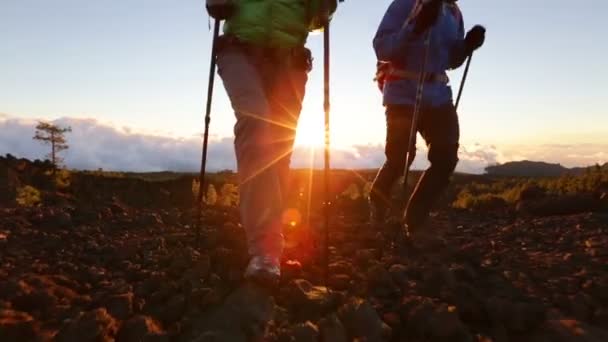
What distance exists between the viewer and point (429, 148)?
6223mm

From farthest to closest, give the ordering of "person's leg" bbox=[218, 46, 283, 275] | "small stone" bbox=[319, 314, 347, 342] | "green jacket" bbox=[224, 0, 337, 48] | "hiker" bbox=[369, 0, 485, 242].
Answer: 1. "hiker" bbox=[369, 0, 485, 242]
2. "green jacket" bbox=[224, 0, 337, 48]
3. "person's leg" bbox=[218, 46, 283, 275]
4. "small stone" bbox=[319, 314, 347, 342]

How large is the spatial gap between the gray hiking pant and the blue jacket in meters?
1.68

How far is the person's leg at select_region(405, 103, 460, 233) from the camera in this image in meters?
6.12

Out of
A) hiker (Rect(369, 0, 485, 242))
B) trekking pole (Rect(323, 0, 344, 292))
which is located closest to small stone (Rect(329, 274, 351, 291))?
trekking pole (Rect(323, 0, 344, 292))

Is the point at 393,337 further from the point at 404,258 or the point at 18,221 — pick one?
the point at 18,221

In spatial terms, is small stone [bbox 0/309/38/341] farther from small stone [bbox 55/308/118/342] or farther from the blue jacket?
the blue jacket

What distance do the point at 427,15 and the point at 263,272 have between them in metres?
3.07

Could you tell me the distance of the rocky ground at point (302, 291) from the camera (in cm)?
339

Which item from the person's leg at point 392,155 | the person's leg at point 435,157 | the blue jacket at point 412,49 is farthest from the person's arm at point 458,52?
the person's leg at point 392,155

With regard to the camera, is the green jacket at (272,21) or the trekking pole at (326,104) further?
the trekking pole at (326,104)

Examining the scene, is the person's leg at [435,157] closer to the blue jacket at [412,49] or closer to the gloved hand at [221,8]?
the blue jacket at [412,49]

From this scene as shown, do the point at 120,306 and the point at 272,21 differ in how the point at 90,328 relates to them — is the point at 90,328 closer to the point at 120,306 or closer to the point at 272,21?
the point at 120,306

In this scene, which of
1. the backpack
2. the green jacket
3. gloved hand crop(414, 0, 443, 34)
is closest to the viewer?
the green jacket

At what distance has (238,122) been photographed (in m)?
4.38
